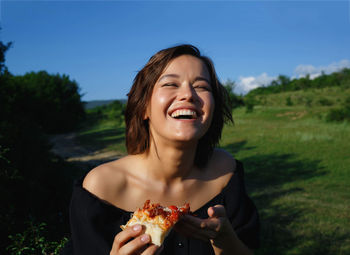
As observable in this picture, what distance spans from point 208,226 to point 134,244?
18.7 inches

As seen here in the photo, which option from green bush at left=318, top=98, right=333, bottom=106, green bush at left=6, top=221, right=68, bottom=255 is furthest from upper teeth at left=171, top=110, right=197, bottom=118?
green bush at left=318, top=98, right=333, bottom=106

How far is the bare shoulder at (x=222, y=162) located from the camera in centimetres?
273

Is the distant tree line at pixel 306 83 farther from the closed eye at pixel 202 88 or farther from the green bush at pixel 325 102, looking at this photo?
the closed eye at pixel 202 88

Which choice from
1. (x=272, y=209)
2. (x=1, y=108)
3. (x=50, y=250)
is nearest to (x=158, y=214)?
(x=50, y=250)

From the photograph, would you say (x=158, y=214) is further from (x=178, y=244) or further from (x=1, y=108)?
(x=1, y=108)

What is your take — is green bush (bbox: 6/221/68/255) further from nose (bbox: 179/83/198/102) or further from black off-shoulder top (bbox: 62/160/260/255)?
nose (bbox: 179/83/198/102)

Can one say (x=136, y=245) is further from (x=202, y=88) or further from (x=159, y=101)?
(x=202, y=88)

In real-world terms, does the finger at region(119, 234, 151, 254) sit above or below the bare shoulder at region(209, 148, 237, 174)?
below

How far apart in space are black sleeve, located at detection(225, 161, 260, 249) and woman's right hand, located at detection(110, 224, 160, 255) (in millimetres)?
920

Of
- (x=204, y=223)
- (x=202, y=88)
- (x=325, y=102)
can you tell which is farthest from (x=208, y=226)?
(x=325, y=102)

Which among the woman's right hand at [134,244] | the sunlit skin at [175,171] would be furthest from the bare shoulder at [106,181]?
the woman's right hand at [134,244]

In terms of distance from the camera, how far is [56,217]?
4238mm

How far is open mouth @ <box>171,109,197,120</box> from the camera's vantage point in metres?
2.02

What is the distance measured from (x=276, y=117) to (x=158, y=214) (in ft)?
84.7
